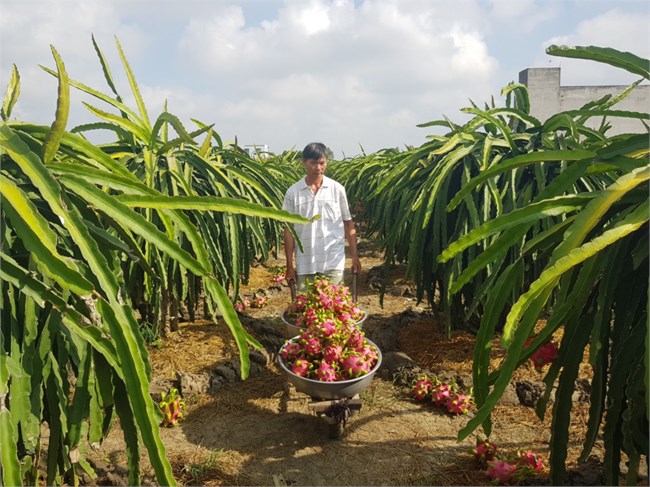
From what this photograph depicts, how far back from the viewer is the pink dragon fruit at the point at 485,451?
220 centimetres

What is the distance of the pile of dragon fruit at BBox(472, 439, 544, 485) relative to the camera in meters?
2.02

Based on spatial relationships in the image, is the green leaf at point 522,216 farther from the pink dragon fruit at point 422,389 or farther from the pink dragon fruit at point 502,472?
the pink dragon fruit at point 422,389

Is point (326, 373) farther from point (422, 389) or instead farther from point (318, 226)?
point (318, 226)

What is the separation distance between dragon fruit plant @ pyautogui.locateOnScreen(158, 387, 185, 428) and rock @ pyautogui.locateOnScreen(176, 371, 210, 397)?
9.3 inches

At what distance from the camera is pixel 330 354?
241cm

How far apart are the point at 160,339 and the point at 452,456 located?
239 centimetres

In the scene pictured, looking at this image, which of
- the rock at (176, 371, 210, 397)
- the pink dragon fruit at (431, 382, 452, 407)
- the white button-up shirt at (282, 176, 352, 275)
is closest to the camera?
the pink dragon fruit at (431, 382, 452, 407)

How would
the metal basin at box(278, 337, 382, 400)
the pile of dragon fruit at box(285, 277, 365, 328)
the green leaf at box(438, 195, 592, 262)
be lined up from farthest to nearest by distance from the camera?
the pile of dragon fruit at box(285, 277, 365, 328)
the metal basin at box(278, 337, 382, 400)
the green leaf at box(438, 195, 592, 262)

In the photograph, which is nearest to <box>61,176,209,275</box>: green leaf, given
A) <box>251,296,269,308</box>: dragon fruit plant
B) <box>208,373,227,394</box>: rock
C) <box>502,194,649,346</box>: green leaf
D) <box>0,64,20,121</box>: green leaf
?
<box>0,64,20,121</box>: green leaf

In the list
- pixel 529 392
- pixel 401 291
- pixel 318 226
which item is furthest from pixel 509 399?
pixel 401 291

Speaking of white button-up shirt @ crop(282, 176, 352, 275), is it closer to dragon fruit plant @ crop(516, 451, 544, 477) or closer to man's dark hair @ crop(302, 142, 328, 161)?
man's dark hair @ crop(302, 142, 328, 161)

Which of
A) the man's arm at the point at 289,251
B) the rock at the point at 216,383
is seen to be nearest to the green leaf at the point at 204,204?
the man's arm at the point at 289,251

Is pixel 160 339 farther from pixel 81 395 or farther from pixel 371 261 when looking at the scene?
pixel 371 261

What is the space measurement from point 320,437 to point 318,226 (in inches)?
55.5
